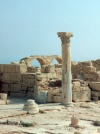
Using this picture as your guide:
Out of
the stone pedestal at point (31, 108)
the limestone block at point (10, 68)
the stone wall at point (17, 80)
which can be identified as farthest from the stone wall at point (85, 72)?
the stone pedestal at point (31, 108)

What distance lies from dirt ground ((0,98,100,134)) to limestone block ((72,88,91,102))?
48 centimetres

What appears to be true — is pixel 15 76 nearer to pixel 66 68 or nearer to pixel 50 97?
pixel 50 97

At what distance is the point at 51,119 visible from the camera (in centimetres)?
1207

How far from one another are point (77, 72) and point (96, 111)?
9170 millimetres

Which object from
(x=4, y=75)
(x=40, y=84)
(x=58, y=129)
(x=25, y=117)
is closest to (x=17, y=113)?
(x=25, y=117)

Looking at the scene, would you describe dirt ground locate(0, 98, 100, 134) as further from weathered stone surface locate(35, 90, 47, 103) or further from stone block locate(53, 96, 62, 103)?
weathered stone surface locate(35, 90, 47, 103)

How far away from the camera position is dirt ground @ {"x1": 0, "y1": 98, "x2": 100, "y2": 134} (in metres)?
10.3

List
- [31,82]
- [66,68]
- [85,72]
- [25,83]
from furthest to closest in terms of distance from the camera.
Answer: [85,72] < [25,83] < [31,82] < [66,68]

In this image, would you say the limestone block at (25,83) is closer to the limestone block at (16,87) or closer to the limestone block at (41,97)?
the limestone block at (16,87)

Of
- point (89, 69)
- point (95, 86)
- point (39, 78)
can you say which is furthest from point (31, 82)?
point (89, 69)

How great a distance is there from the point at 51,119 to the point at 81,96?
4.64 meters

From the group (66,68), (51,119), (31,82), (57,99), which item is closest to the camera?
(51,119)

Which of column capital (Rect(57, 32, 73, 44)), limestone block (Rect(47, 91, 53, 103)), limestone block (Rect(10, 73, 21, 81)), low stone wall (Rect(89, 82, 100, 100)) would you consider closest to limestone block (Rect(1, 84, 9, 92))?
limestone block (Rect(10, 73, 21, 81))

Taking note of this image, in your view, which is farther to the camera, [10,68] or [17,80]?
[10,68]
